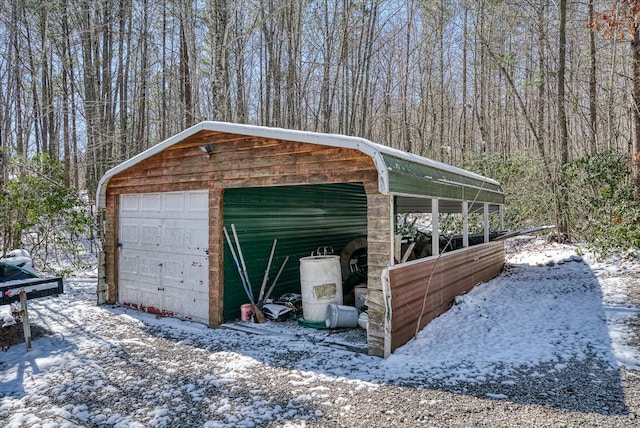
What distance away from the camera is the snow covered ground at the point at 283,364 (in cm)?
346

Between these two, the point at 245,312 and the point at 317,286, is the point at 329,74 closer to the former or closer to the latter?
the point at 317,286

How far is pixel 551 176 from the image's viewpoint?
11820 millimetres

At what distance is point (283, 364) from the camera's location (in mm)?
4461

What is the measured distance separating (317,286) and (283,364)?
1554 mm

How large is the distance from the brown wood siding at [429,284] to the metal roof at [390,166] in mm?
950

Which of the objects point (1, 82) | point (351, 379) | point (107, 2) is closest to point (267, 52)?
point (107, 2)

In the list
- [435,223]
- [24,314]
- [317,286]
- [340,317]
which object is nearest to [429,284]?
[435,223]

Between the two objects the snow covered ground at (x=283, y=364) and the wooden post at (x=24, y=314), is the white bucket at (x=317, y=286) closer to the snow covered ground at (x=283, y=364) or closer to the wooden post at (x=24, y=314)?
the snow covered ground at (x=283, y=364)

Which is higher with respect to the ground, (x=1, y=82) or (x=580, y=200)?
(x=1, y=82)

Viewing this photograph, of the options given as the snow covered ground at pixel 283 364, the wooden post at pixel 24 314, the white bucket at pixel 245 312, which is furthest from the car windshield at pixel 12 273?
the white bucket at pixel 245 312

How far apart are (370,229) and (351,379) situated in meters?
1.61

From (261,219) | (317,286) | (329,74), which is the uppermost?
(329,74)

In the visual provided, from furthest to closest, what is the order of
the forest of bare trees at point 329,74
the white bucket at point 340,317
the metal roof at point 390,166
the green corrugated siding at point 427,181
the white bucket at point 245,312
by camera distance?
the forest of bare trees at point 329,74 < the white bucket at point 245,312 < the white bucket at point 340,317 < the green corrugated siding at point 427,181 < the metal roof at point 390,166

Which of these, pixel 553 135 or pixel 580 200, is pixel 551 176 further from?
pixel 553 135
